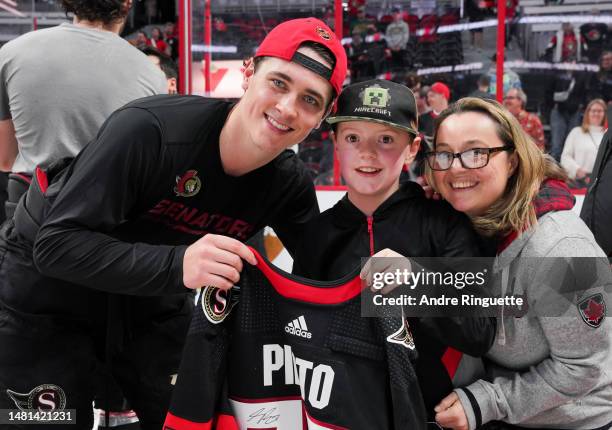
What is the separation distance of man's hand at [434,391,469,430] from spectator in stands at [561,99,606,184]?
13.6 ft

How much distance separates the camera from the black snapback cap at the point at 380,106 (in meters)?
1.51

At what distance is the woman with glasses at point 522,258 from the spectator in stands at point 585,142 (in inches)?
152

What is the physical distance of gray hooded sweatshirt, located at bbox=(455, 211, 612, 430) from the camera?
140 cm

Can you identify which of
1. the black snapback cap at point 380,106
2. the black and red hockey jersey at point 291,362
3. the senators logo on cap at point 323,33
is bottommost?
the black and red hockey jersey at point 291,362

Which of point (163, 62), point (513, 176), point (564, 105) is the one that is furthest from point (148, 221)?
point (564, 105)

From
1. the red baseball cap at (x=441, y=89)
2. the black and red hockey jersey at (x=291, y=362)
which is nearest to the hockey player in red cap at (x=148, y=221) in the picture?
the black and red hockey jersey at (x=291, y=362)

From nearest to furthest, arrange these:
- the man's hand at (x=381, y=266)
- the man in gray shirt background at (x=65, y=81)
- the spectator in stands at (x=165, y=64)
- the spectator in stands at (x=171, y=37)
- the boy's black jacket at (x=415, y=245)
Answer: the man's hand at (x=381, y=266) → the boy's black jacket at (x=415, y=245) → the man in gray shirt background at (x=65, y=81) → the spectator in stands at (x=165, y=64) → the spectator in stands at (x=171, y=37)

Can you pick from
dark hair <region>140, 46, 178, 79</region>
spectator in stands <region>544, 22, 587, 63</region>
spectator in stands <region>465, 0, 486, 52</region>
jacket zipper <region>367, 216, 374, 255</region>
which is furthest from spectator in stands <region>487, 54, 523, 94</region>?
jacket zipper <region>367, 216, 374, 255</region>

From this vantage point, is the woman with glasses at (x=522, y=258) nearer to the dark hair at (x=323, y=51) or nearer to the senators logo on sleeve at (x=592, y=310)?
the senators logo on sleeve at (x=592, y=310)

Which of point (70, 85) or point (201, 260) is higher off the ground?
point (70, 85)

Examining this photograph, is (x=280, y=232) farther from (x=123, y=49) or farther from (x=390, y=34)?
(x=390, y=34)

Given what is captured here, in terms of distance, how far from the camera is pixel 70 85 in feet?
5.82

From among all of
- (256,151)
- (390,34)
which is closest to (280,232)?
(256,151)

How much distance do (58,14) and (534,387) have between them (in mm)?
5479
